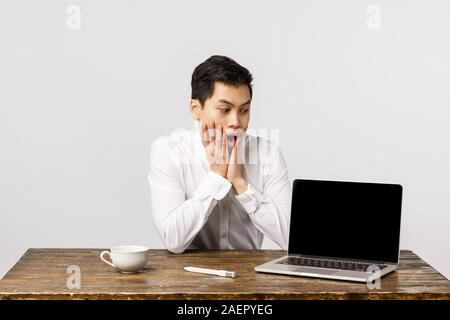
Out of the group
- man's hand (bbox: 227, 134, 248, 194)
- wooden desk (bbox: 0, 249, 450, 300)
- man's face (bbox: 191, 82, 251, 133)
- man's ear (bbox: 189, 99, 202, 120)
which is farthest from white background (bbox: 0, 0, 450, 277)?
wooden desk (bbox: 0, 249, 450, 300)

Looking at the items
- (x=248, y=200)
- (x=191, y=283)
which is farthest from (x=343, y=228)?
(x=191, y=283)

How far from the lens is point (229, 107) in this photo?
8.90 ft

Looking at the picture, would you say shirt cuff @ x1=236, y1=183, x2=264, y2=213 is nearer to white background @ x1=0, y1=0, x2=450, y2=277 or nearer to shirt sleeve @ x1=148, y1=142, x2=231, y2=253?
shirt sleeve @ x1=148, y1=142, x2=231, y2=253

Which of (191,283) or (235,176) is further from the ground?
(235,176)

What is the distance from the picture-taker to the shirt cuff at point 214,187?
258 cm

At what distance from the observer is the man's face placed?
270cm

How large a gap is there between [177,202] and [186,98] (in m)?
1.53

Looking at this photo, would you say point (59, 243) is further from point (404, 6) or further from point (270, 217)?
point (404, 6)

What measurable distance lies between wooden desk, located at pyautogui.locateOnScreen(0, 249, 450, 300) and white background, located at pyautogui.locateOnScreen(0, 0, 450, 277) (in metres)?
1.77

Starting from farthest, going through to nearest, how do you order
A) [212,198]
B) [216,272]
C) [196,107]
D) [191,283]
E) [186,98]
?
1. [186,98]
2. [196,107]
3. [212,198]
4. [216,272]
5. [191,283]

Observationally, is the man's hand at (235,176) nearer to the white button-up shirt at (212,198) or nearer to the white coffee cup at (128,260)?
the white button-up shirt at (212,198)

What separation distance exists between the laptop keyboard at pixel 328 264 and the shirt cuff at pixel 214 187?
422 millimetres

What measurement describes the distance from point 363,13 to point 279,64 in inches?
21.2

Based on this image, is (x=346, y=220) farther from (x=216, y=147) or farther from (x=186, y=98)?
(x=186, y=98)
